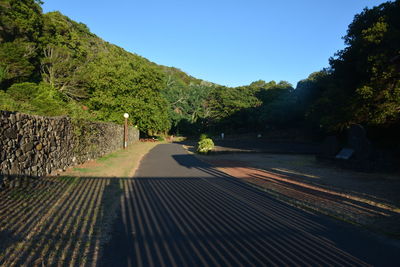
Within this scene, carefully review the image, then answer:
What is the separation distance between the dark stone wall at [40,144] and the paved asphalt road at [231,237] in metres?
3.60

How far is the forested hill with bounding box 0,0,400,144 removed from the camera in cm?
1271

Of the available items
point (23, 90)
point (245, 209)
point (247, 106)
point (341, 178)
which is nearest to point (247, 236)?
point (245, 209)

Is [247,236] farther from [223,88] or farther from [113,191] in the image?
[223,88]

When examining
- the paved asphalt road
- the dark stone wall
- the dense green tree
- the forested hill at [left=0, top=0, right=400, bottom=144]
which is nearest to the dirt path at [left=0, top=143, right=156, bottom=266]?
the paved asphalt road

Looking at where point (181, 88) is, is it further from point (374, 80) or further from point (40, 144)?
point (40, 144)

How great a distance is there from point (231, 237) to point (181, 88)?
58.3 metres

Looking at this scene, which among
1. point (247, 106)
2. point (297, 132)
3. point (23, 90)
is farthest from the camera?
point (247, 106)

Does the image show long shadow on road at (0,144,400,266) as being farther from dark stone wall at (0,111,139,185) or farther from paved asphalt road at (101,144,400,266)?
dark stone wall at (0,111,139,185)

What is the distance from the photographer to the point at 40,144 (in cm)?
811

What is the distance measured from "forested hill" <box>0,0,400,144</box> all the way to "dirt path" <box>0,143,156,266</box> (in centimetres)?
661

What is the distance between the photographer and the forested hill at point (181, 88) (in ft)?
41.7

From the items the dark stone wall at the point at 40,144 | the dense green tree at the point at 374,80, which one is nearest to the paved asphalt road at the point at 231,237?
the dark stone wall at the point at 40,144

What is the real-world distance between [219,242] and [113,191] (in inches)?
164

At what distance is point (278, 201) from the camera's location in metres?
6.33
